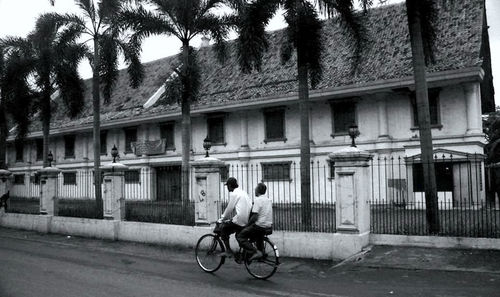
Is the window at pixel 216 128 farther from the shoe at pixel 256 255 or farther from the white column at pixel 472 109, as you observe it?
the shoe at pixel 256 255

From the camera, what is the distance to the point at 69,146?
1364 inches

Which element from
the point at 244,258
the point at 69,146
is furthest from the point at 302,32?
the point at 69,146

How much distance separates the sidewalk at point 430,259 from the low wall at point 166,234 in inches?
18.4

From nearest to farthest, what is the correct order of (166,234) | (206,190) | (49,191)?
(206,190) → (166,234) → (49,191)

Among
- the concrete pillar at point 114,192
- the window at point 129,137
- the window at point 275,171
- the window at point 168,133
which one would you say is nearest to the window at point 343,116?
the window at point 275,171

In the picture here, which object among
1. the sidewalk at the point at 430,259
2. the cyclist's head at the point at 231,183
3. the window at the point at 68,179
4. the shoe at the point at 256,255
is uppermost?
the window at the point at 68,179

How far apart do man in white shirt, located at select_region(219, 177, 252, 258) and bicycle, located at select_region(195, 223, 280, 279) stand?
165 millimetres

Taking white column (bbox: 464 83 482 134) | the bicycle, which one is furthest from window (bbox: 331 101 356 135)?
the bicycle

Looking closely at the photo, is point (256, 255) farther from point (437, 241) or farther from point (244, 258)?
point (437, 241)

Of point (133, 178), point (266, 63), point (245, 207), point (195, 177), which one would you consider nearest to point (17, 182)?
point (133, 178)

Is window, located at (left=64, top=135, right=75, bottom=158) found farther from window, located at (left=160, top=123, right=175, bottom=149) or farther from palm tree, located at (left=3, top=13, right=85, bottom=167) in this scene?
palm tree, located at (left=3, top=13, right=85, bottom=167)

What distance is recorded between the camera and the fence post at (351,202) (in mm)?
9648

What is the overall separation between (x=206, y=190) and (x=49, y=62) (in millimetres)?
12623

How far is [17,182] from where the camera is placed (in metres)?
39.6
